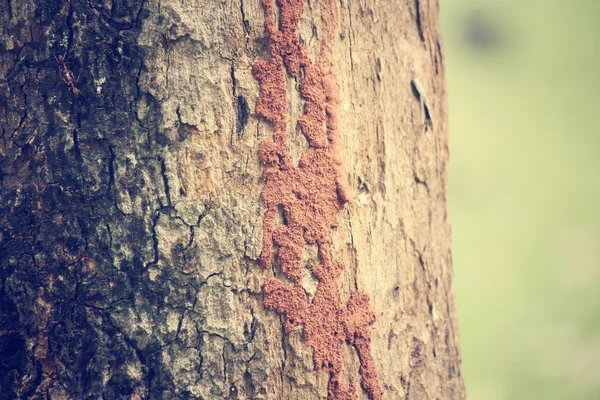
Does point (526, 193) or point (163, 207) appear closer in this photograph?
point (163, 207)

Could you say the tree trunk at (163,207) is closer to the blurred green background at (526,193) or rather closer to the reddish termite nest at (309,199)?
the reddish termite nest at (309,199)

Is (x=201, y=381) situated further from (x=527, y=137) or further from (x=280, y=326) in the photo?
(x=527, y=137)

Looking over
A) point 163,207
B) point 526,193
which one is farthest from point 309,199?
point 526,193

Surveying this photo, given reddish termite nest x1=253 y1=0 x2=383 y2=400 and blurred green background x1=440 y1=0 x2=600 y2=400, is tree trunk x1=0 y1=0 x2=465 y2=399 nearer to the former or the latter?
reddish termite nest x1=253 y1=0 x2=383 y2=400

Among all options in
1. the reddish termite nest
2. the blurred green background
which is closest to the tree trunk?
the reddish termite nest

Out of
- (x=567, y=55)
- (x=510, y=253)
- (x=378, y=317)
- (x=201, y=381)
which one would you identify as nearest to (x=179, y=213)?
Answer: (x=201, y=381)

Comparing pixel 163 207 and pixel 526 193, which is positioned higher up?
pixel 526 193

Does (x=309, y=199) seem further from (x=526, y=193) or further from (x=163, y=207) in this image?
(x=526, y=193)
